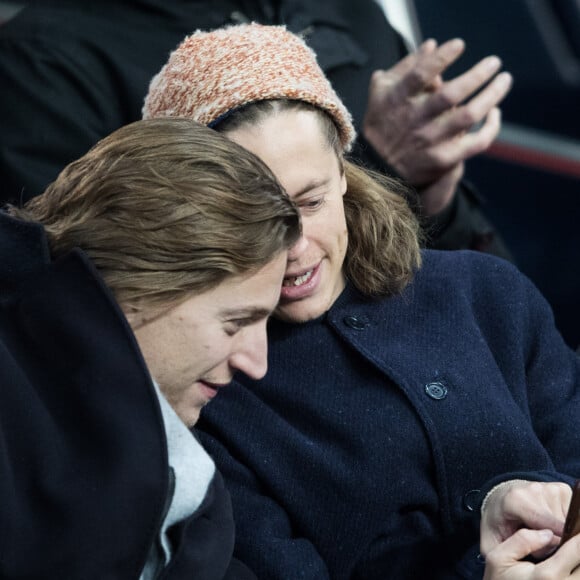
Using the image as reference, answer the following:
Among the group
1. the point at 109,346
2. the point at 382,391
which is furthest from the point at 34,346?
the point at 382,391

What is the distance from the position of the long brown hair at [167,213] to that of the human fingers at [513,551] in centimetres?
56

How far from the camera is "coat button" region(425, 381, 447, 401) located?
2164 millimetres

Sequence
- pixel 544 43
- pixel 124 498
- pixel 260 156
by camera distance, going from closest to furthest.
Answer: pixel 124 498 → pixel 260 156 → pixel 544 43

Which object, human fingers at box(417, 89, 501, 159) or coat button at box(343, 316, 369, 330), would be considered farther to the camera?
human fingers at box(417, 89, 501, 159)

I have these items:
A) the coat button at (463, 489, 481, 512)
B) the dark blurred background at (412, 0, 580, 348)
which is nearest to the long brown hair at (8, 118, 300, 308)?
the coat button at (463, 489, 481, 512)

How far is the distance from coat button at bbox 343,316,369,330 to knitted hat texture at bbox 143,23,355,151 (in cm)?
36

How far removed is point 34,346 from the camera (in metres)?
1.72

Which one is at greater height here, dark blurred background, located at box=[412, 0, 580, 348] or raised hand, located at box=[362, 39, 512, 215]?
raised hand, located at box=[362, 39, 512, 215]

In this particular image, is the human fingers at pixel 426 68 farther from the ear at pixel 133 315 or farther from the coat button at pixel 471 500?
the ear at pixel 133 315

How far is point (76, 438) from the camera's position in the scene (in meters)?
1.67

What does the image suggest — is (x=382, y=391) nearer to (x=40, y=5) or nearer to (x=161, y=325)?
(x=161, y=325)

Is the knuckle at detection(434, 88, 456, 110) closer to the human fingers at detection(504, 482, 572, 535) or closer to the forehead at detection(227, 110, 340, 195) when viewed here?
the forehead at detection(227, 110, 340, 195)

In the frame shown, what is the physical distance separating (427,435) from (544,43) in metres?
2.73

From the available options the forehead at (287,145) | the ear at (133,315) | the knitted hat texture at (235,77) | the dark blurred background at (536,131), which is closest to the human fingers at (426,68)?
the knitted hat texture at (235,77)
